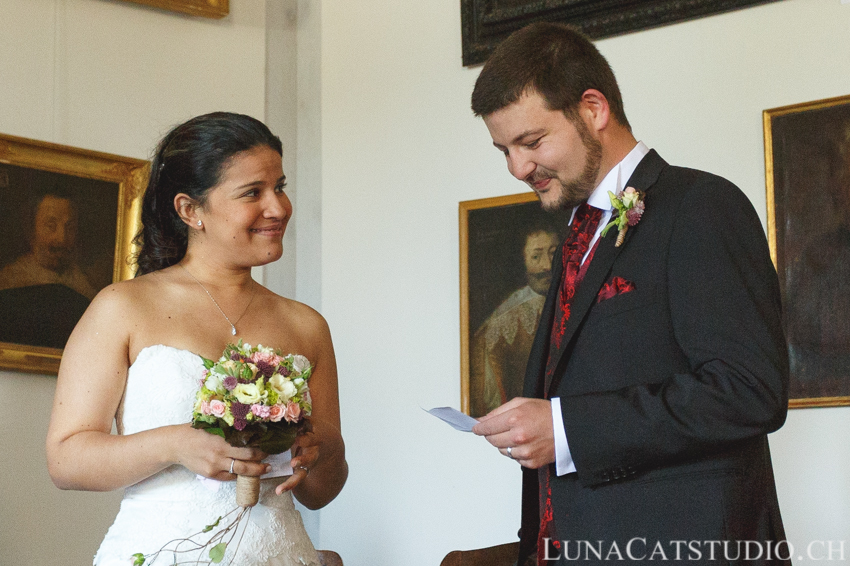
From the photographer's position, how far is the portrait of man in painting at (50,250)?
523 centimetres

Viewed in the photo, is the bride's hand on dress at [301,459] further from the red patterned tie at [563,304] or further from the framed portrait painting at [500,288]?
the framed portrait painting at [500,288]

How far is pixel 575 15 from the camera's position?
5.60 metres

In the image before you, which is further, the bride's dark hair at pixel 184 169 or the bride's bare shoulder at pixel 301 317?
the bride's bare shoulder at pixel 301 317

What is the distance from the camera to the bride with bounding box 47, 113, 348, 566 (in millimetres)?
3182

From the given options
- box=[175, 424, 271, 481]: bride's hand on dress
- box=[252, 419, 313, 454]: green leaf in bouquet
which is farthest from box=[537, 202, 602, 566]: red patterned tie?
box=[175, 424, 271, 481]: bride's hand on dress

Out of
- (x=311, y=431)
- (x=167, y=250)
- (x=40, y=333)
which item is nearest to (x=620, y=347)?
(x=311, y=431)

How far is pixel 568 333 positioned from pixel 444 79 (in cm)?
376

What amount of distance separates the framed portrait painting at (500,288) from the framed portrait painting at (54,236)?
1.99m

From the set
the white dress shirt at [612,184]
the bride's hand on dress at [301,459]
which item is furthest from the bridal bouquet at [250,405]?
the white dress shirt at [612,184]

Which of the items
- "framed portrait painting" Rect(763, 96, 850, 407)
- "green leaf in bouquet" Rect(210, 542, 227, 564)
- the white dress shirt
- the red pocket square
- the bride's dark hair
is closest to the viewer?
the red pocket square

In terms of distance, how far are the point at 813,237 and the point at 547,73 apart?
2.46 meters

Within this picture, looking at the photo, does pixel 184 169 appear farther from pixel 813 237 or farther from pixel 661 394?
pixel 813 237

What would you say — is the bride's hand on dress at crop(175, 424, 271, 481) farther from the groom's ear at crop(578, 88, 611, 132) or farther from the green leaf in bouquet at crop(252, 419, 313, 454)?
the groom's ear at crop(578, 88, 611, 132)

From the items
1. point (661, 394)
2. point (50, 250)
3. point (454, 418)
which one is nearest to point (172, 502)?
point (454, 418)
